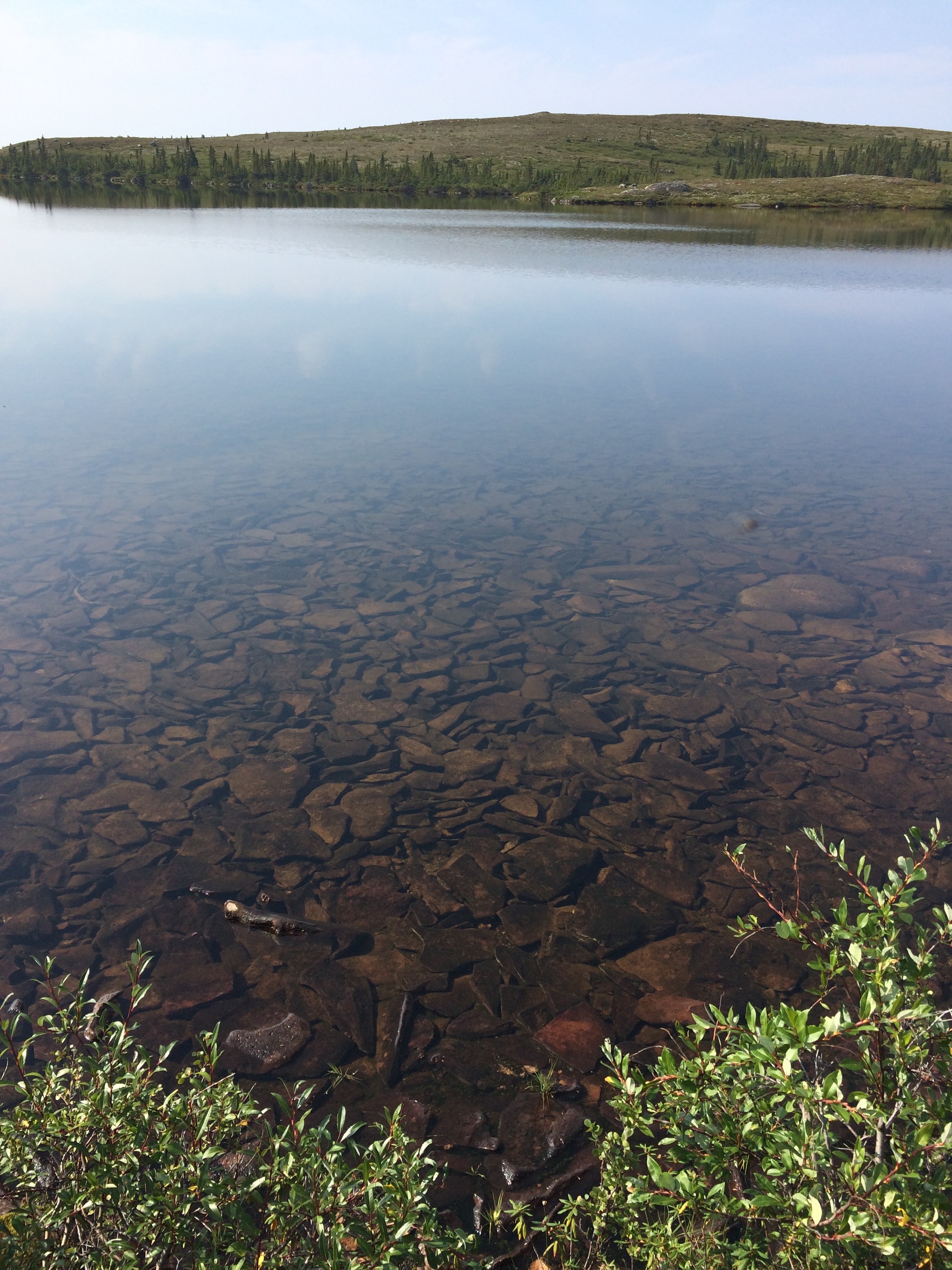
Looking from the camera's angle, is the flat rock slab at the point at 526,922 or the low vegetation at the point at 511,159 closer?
the flat rock slab at the point at 526,922

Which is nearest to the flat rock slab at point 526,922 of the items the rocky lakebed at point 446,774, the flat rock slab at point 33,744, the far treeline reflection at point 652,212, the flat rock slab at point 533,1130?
the rocky lakebed at point 446,774

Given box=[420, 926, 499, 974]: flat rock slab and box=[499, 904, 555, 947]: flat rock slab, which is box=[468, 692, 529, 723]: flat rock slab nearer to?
box=[499, 904, 555, 947]: flat rock slab

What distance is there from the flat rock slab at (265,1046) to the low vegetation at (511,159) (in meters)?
107

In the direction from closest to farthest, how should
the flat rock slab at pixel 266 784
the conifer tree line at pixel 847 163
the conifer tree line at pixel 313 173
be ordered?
the flat rock slab at pixel 266 784 < the conifer tree line at pixel 313 173 < the conifer tree line at pixel 847 163

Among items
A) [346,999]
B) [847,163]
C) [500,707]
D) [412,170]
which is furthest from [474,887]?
[847,163]

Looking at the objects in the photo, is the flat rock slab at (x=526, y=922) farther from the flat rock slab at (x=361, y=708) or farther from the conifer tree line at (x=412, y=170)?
the conifer tree line at (x=412, y=170)

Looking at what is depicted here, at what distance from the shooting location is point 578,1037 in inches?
209

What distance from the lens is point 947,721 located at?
857cm

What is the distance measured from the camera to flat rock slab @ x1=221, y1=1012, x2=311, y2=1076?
16.6ft

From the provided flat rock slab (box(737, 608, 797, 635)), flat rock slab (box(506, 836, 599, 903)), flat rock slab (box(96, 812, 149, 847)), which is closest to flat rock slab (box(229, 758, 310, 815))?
flat rock slab (box(96, 812, 149, 847))

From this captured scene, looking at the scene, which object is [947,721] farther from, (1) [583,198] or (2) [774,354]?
(1) [583,198]

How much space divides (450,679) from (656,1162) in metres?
6.43

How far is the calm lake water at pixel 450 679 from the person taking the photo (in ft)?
19.0

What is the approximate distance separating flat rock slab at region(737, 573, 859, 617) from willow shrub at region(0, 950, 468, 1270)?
359 inches
